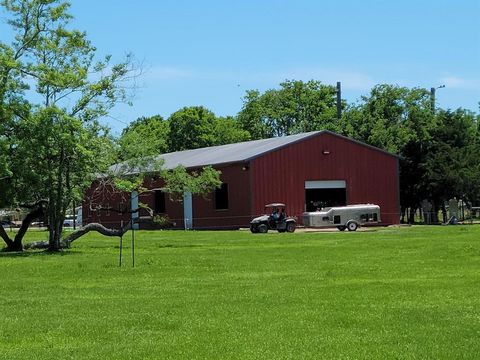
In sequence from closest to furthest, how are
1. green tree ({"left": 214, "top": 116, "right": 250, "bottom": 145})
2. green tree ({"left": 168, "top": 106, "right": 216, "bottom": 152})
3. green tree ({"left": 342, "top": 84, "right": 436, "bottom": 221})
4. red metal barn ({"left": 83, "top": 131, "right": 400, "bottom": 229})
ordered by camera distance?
red metal barn ({"left": 83, "top": 131, "right": 400, "bottom": 229}) < green tree ({"left": 342, "top": 84, "right": 436, "bottom": 221}) < green tree ({"left": 214, "top": 116, "right": 250, "bottom": 145}) < green tree ({"left": 168, "top": 106, "right": 216, "bottom": 152})

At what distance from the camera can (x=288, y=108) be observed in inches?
3442

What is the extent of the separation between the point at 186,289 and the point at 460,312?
221 inches

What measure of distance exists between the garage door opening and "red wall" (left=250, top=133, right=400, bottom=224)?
0.37m

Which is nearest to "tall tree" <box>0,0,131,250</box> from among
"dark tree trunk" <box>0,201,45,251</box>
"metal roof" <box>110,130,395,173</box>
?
"dark tree trunk" <box>0,201,45,251</box>

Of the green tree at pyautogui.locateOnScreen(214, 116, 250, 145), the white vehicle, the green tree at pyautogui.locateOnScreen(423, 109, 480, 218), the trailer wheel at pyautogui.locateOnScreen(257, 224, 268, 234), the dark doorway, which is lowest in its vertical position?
the trailer wheel at pyautogui.locateOnScreen(257, 224, 268, 234)

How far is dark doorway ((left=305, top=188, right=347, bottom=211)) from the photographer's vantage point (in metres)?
50.5

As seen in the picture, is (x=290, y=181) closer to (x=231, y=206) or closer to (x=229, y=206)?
(x=231, y=206)

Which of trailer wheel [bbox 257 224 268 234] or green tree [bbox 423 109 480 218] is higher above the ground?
green tree [bbox 423 109 480 218]

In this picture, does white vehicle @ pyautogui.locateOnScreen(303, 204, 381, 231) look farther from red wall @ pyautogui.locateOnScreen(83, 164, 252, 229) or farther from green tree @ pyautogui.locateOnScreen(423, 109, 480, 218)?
green tree @ pyautogui.locateOnScreen(423, 109, 480, 218)

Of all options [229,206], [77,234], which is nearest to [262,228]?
[229,206]

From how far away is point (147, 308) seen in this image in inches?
483

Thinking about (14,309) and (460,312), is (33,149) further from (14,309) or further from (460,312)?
(460,312)

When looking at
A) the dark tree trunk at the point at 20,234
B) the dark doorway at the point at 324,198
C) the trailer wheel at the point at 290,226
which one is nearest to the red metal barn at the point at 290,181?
the dark doorway at the point at 324,198

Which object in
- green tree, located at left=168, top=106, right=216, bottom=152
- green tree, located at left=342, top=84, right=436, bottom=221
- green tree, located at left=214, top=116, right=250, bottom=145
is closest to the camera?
green tree, located at left=342, top=84, right=436, bottom=221
